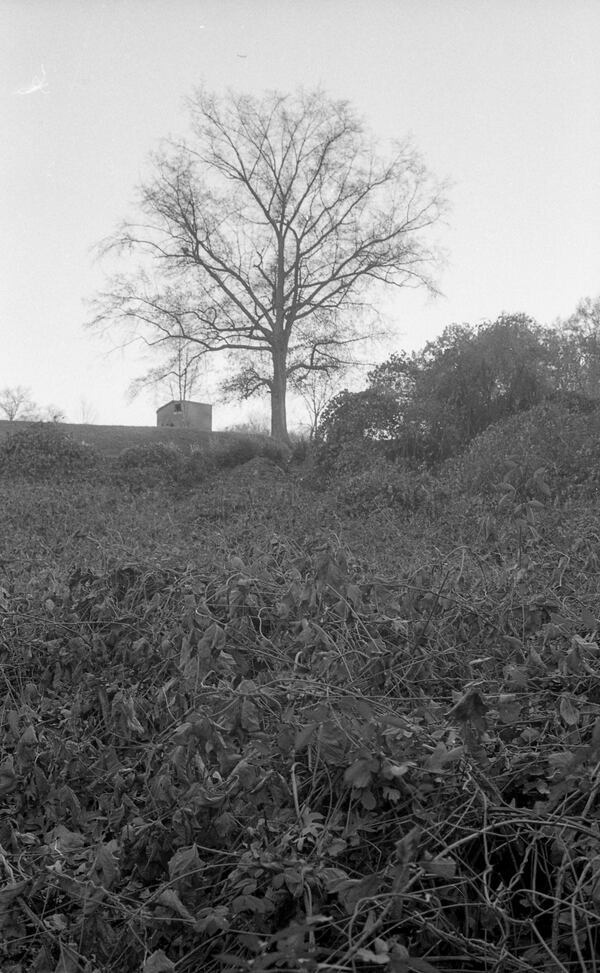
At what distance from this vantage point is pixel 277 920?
1930mm

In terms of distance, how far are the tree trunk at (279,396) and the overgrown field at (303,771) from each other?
16870 mm

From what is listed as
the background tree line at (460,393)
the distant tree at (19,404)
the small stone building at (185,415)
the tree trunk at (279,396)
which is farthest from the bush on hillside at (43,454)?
the distant tree at (19,404)

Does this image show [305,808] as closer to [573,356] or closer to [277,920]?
[277,920]

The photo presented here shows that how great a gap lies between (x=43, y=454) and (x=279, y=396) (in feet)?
26.9

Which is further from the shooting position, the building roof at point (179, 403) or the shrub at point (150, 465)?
the building roof at point (179, 403)

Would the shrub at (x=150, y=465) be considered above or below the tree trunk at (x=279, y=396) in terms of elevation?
below

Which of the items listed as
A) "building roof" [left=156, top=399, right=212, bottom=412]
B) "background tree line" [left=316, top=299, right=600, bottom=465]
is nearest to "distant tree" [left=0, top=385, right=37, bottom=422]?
"building roof" [left=156, top=399, right=212, bottom=412]

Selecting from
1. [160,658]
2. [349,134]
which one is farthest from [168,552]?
[349,134]

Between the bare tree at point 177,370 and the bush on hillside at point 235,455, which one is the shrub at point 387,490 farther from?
the bare tree at point 177,370

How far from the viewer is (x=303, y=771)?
2389mm

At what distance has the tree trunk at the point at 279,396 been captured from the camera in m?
21.8

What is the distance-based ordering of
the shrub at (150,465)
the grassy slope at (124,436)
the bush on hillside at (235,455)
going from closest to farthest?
the shrub at (150,465) → the bush on hillside at (235,455) → the grassy slope at (124,436)

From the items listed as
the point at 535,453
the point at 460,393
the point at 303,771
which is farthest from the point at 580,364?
the point at 303,771

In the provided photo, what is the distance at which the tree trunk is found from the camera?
21.8 meters
